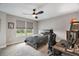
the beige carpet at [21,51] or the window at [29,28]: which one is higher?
the window at [29,28]

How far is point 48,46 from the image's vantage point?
197 centimetres

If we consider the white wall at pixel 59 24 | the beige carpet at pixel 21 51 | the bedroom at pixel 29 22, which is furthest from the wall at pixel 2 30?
the white wall at pixel 59 24

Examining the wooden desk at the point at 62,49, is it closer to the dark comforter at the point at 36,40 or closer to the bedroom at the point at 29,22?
the bedroom at the point at 29,22

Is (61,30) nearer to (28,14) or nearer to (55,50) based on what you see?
(55,50)

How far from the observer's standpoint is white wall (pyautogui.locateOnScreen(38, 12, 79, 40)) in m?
1.91

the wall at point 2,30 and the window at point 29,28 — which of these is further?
the window at point 29,28

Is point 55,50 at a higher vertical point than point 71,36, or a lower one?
lower

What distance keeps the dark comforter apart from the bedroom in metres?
0.02

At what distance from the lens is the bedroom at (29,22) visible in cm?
193

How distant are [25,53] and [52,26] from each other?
79cm

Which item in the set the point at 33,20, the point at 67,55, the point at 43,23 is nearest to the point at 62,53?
the point at 67,55

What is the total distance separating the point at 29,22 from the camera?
2.05 m

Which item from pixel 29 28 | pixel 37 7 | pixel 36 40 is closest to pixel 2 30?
pixel 29 28

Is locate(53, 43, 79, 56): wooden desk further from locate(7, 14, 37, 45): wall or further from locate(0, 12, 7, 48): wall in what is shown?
locate(0, 12, 7, 48): wall
